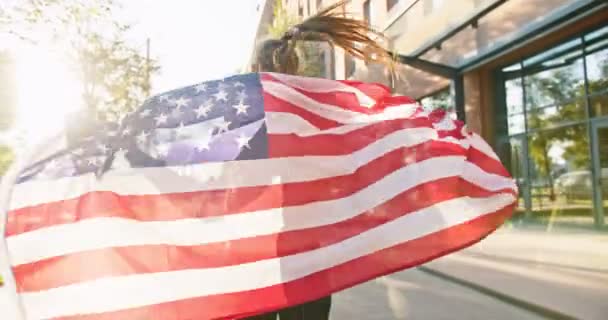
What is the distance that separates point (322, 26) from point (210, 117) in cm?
68

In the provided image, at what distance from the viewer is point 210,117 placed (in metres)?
2.76

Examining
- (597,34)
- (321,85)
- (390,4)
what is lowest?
(321,85)

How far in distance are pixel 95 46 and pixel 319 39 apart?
859 inches

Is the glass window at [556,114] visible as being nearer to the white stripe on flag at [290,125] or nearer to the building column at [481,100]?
the building column at [481,100]

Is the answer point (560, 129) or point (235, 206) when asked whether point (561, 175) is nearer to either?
point (560, 129)

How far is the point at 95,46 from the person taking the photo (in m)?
23.4

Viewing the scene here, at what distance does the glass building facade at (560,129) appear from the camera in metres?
13.7

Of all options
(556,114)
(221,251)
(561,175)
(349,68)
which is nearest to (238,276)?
(221,251)

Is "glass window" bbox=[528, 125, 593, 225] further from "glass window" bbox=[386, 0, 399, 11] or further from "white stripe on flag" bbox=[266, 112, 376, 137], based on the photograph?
"white stripe on flag" bbox=[266, 112, 376, 137]

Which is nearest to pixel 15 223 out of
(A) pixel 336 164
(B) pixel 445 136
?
(A) pixel 336 164

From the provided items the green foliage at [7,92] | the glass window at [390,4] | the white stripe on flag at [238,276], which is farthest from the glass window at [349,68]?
the white stripe on flag at [238,276]

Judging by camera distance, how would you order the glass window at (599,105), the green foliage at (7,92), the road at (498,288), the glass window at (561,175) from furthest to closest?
the green foliage at (7,92), the glass window at (561,175), the glass window at (599,105), the road at (498,288)

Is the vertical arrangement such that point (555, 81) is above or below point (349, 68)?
below

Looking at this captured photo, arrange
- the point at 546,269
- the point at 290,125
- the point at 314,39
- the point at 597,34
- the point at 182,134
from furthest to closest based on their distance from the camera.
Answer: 1. the point at 597,34
2. the point at 546,269
3. the point at 314,39
4. the point at 290,125
5. the point at 182,134
